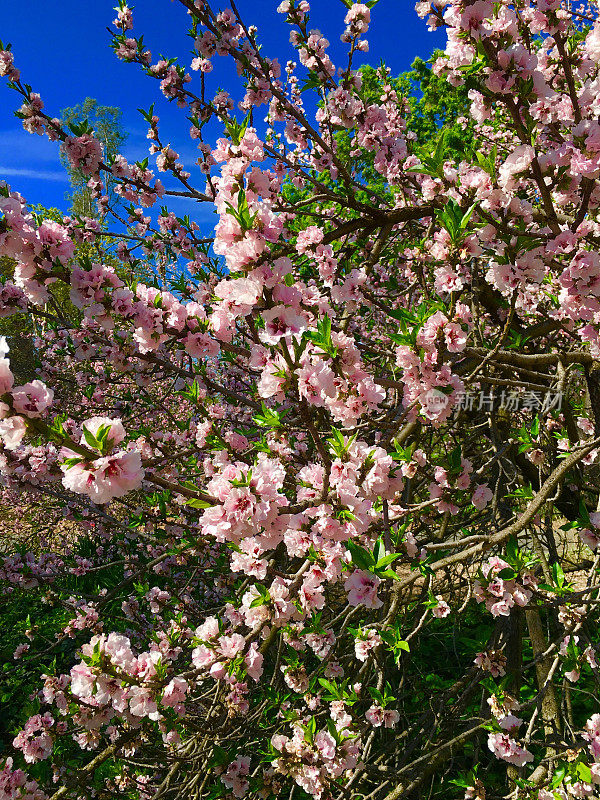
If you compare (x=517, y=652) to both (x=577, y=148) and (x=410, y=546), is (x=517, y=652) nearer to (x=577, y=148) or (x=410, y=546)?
(x=410, y=546)

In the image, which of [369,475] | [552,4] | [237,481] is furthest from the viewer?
[552,4]

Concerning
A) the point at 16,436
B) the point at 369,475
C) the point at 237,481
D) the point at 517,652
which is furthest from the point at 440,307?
the point at 517,652

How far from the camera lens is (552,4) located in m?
2.41

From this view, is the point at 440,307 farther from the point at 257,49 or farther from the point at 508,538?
the point at 257,49

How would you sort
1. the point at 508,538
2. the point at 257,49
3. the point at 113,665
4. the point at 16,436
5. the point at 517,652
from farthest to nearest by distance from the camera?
1. the point at 257,49
2. the point at 517,652
3. the point at 508,538
4. the point at 113,665
5. the point at 16,436

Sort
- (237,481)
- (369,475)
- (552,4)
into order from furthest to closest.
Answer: (552,4) → (369,475) → (237,481)

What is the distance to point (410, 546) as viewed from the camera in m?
2.15

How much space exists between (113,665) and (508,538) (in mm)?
1752

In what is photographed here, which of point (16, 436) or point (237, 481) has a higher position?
point (16, 436)

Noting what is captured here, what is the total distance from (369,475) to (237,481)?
1.61 ft

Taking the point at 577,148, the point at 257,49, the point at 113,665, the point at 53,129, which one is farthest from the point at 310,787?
the point at 257,49

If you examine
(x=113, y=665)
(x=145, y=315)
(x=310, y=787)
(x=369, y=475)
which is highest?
(x=145, y=315)

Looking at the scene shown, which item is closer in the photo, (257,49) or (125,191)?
(257,49)

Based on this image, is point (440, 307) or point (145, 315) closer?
point (440, 307)
